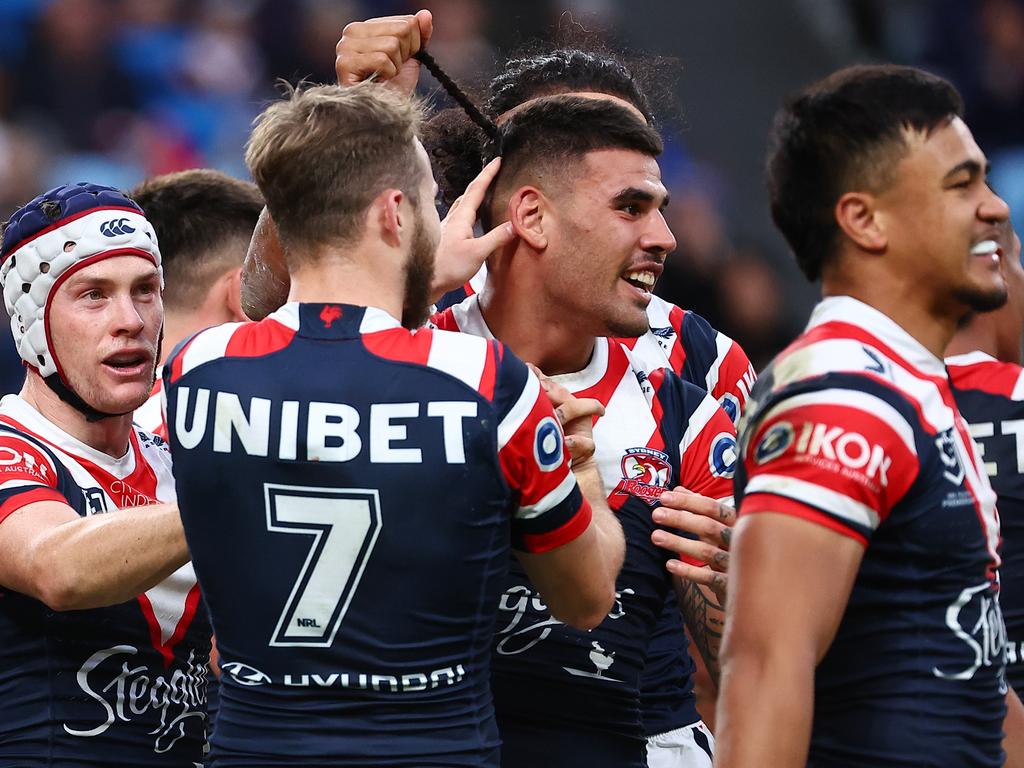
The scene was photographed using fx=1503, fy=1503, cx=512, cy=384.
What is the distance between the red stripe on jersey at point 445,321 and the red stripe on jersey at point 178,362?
1128 mm

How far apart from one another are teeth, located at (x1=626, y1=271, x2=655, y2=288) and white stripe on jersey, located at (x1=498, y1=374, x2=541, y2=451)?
3.40 feet

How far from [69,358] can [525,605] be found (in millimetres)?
1279

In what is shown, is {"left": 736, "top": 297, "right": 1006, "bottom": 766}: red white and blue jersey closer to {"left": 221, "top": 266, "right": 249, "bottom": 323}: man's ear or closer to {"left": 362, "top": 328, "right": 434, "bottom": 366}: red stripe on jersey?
{"left": 362, "top": 328, "right": 434, "bottom": 366}: red stripe on jersey

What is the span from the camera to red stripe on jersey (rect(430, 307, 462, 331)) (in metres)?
4.00

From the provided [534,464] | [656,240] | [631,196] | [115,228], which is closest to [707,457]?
[656,240]

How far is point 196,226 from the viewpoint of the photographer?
4.86m

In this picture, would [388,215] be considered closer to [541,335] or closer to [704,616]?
[541,335]

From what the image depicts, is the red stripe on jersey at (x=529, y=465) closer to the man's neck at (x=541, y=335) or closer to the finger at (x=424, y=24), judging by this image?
the man's neck at (x=541, y=335)

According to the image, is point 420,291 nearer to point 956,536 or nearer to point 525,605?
point 525,605

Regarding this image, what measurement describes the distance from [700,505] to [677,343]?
1.29 metres

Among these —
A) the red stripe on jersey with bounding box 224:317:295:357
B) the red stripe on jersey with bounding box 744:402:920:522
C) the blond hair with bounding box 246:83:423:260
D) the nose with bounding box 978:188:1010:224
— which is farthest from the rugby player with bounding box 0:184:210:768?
the nose with bounding box 978:188:1010:224

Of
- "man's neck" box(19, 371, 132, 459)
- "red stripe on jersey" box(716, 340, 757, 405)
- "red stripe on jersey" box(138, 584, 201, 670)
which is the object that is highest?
"red stripe on jersey" box(716, 340, 757, 405)

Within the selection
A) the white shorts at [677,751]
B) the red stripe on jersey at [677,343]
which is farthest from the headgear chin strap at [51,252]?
the white shorts at [677,751]

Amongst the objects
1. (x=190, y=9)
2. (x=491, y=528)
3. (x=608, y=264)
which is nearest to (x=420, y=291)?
(x=491, y=528)
